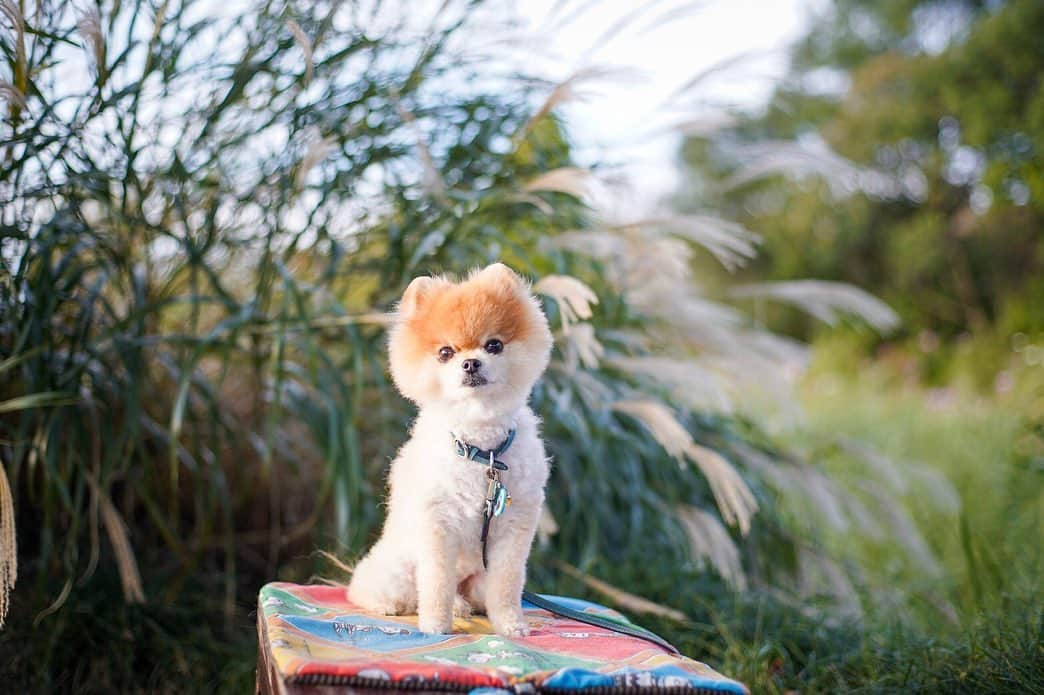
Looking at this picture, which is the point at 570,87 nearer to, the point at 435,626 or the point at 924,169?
the point at 435,626

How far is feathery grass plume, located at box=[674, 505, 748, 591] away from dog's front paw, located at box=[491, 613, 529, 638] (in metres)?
0.97

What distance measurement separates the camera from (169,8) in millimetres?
2107

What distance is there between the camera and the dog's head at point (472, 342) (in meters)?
1.24

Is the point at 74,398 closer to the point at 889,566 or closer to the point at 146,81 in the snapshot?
the point at 146,81

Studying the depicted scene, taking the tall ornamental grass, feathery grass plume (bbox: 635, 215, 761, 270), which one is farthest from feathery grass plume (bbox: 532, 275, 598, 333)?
feathery grass plume (bbox: 635, 215, 761, 270)

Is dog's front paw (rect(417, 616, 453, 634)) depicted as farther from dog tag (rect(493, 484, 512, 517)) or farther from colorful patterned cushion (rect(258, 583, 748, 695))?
dog tag (rect(493, 484, 512, 517))

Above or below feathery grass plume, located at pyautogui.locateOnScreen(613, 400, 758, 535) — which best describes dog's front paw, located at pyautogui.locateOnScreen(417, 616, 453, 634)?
below

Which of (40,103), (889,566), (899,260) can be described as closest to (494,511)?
(40,103)

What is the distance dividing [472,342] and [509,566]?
358 mm

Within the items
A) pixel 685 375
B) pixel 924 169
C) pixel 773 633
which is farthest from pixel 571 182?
pixel 924 169

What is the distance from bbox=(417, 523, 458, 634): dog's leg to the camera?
130 cm

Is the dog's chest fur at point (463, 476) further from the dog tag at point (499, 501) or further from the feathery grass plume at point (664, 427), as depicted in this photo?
the feathery grass plume at point (664, 427)

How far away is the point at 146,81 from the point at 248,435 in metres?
0.95

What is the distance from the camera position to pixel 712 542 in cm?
232
